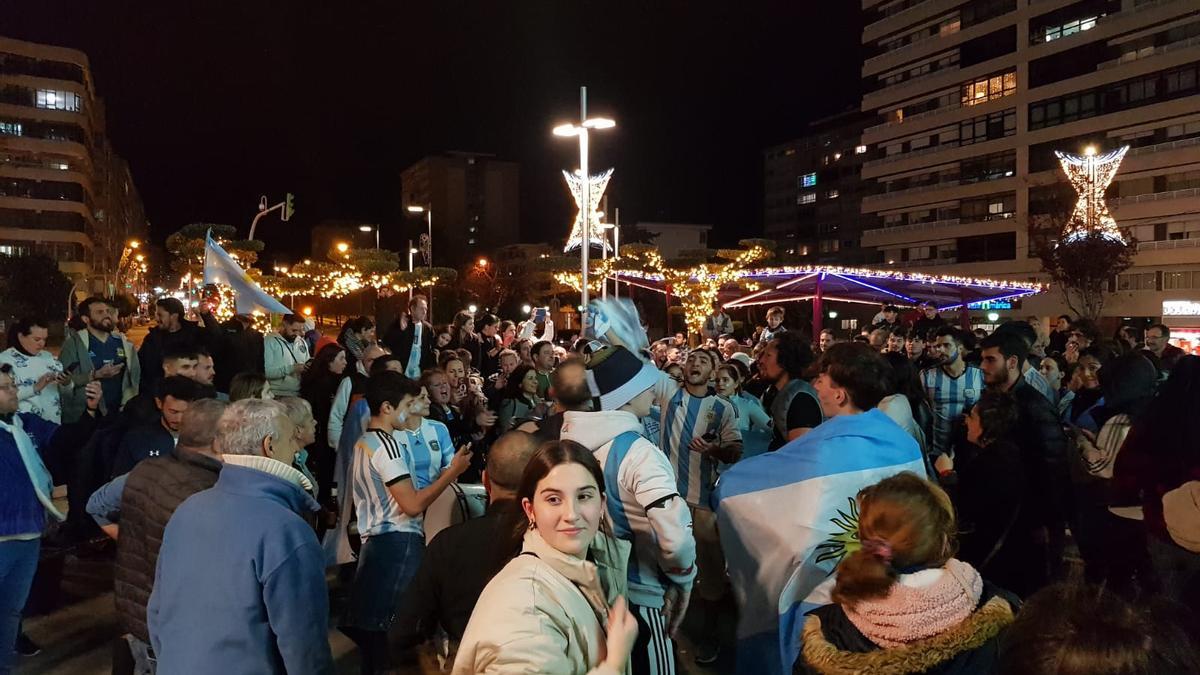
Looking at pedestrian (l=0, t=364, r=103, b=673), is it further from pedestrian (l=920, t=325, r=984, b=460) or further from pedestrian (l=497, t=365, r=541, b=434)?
pedestrian (l=920, t=325, r=984, b=460)

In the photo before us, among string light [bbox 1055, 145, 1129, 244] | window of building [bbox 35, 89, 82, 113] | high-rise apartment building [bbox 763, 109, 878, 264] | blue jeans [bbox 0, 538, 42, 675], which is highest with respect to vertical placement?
window of building [bbox 35, 89, 82, 113]

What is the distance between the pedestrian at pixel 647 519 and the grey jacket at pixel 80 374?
614cm

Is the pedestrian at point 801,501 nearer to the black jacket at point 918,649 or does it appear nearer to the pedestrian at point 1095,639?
the black jacket at point 918,649

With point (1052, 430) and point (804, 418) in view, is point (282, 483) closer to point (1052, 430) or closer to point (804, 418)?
point (804, 418)

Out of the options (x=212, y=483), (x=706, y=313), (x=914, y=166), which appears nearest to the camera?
(x=212, y=483)

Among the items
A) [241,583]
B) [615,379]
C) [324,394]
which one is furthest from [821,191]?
[241,583]

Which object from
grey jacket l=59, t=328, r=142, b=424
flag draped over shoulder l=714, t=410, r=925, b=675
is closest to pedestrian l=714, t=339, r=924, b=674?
flag draped over shoulder l=714, t=410, r=925, b=675

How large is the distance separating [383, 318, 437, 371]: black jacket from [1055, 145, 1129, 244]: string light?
138 ft

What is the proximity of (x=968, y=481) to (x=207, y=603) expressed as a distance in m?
3.65

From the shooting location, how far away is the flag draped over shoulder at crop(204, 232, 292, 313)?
28.0 feet

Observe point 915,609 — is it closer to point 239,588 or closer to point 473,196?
point 239,588

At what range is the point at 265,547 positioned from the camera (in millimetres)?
2760

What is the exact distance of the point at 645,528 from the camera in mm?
3236

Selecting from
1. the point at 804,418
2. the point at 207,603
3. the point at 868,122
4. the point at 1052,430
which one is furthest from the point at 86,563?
the point at 868,122
